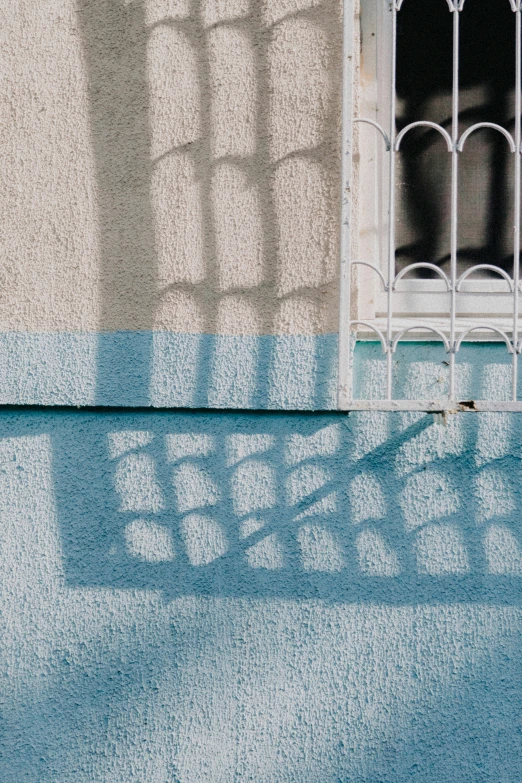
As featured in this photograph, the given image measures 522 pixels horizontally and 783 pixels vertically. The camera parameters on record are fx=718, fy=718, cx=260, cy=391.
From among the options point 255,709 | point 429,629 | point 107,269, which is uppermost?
point 107,269

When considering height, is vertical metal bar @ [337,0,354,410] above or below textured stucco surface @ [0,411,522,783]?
above

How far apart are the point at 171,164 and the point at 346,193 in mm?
546

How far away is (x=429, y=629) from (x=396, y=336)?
0.88 metres

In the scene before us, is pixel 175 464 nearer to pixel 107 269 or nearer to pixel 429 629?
pixel 107 269

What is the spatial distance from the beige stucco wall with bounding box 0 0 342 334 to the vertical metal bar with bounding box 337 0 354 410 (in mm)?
115

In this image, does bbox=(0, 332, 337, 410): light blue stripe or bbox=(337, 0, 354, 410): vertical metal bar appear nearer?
bbox=(337, 0, 354, 410): vertical metal bar

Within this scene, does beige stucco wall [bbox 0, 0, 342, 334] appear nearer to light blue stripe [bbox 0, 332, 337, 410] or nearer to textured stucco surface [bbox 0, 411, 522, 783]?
light blue stripe [bbox 0, 332, 337, 410]

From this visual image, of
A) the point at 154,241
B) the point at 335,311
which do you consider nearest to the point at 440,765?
the point at 335,311

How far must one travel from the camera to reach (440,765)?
2.14 m

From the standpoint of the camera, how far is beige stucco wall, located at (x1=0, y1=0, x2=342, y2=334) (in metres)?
2.11

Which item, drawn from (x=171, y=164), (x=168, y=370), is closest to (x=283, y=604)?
(x=168, y=370)

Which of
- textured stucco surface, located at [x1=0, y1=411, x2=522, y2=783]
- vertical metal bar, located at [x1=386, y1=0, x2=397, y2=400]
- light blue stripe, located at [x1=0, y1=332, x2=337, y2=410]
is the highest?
vertical metal bar, located at [x1=386, y1=0, x2=397, y2=400]

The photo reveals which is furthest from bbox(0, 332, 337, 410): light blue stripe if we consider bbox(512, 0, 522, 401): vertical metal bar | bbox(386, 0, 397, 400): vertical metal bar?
bbox(512, 0, 522, 401): vertical metal bar

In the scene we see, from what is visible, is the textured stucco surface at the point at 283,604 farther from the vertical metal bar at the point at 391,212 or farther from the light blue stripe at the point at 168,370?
the vertical metal bar at the point at 391,212
